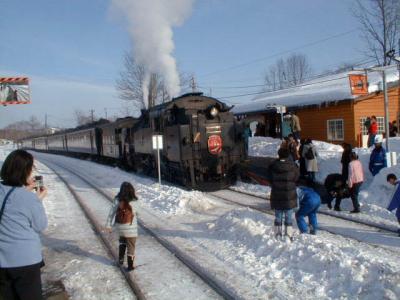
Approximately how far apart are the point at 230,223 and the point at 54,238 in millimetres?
3862

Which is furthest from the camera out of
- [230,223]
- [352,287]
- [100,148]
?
[100,148]

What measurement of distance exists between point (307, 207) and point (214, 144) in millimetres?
7345

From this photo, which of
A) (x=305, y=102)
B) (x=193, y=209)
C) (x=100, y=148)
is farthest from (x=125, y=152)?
(x=193, y=209)

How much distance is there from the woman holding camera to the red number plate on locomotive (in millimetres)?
11046

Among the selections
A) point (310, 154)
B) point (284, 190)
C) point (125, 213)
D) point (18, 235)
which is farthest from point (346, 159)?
point (18, 235)

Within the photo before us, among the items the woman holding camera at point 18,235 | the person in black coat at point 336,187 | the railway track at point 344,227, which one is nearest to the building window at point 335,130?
the railway track at point 344,227

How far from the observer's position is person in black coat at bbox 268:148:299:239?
7.04 m

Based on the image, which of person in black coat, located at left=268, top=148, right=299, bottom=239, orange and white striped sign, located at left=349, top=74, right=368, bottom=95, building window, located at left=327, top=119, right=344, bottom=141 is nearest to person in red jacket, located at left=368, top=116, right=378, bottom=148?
orange and white striped sign, located at left=349, top=74, right=368, bottom=95

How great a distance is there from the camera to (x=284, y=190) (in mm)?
7059

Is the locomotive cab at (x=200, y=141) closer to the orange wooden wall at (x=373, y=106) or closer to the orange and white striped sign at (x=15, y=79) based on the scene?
the orange and white striped sign at (x=15, y=79)

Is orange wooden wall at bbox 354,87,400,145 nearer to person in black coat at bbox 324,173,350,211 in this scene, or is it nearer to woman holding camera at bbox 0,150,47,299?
person in black coat at bbox 324,173,350,211

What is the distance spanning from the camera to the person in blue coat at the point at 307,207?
7332 millimetres

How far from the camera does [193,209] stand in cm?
1077

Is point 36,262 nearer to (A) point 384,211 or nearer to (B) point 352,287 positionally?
(B) point 352,287
